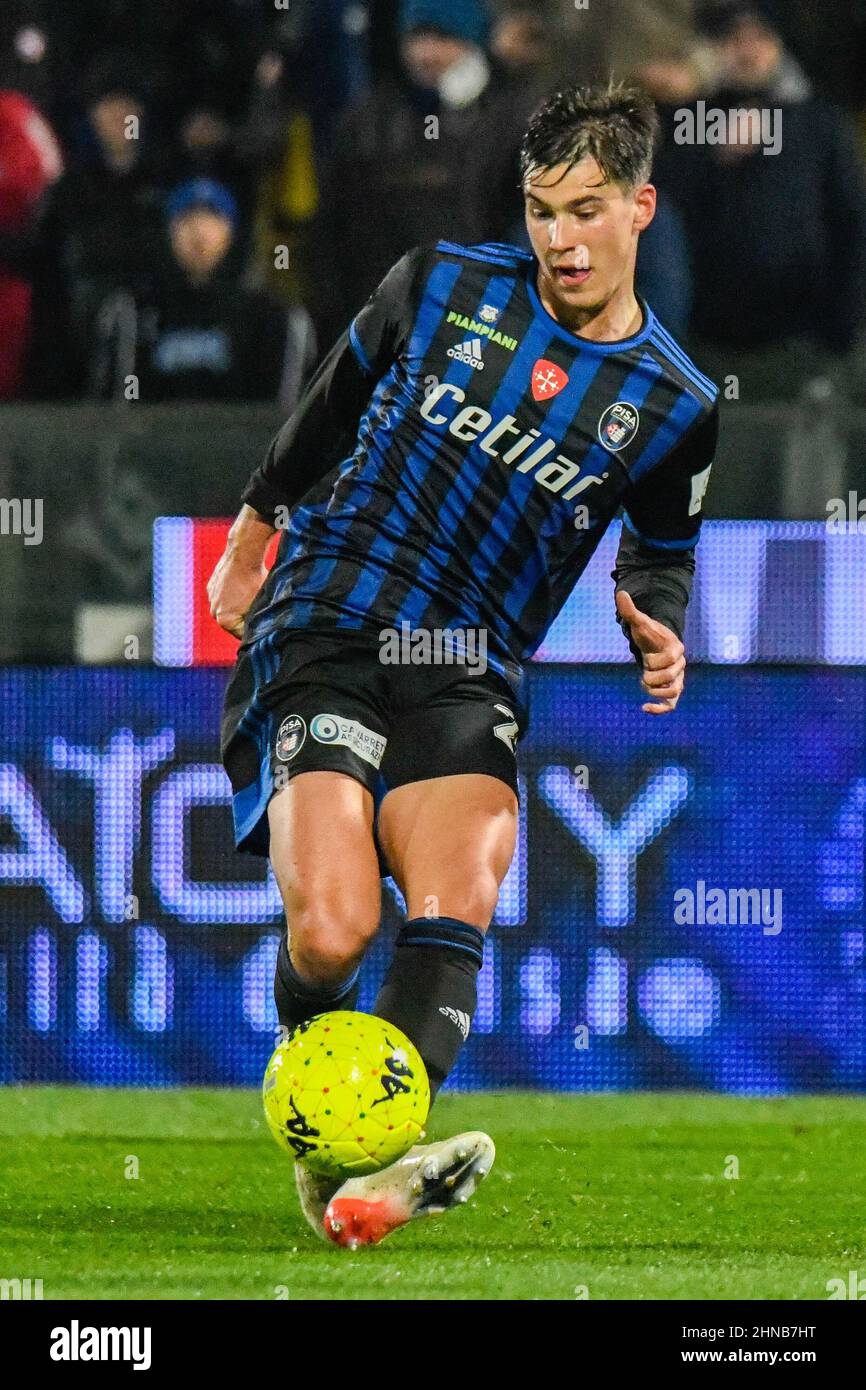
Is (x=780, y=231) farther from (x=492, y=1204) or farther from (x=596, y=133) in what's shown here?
(x=492, y=1204)

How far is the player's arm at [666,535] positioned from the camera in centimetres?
450

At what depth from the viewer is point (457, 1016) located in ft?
13.5

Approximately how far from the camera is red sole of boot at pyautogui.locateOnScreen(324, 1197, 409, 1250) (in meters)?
4.09

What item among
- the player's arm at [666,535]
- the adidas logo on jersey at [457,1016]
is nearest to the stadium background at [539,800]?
the player's arm at [666,535]

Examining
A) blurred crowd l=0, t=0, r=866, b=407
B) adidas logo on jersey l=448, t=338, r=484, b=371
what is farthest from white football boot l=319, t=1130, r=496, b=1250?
blurred crowd l=0, t=0, r=866, b=407

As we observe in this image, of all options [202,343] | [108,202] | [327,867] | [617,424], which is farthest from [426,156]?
[327,867]

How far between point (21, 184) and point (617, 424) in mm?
4997

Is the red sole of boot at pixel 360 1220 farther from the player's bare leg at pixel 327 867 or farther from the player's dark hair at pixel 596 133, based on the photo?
the player's dark hair at pixel 596 133

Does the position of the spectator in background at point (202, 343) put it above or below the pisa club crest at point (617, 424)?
→ above

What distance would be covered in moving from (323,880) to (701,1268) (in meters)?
0.95

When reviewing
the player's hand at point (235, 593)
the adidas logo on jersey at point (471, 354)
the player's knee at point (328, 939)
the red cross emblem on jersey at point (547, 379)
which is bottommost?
the player's knee at point (328, 939)

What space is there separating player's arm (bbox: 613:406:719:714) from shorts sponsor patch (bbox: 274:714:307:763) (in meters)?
0.63

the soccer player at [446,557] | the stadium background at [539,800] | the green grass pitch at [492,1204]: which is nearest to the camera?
the green grass pitch at [492,1204]

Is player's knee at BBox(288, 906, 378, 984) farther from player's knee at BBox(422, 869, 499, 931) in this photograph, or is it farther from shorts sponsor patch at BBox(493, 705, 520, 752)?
shorts sponsor patch at BBox(493, 705, 520, 752)
